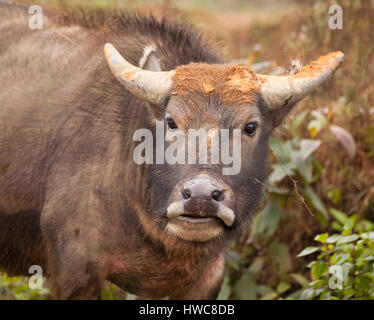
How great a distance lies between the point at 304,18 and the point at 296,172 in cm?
357

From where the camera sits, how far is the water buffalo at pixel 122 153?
374cm

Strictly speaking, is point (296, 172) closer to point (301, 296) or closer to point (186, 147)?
point (301, 296)

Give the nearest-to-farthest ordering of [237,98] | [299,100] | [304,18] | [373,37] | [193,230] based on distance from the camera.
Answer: [193,230], [237,98], [299,100], [373,37], [304,18]

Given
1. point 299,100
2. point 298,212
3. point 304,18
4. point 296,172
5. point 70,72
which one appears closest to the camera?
point 299,100

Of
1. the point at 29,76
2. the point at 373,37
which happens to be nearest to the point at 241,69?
the point at 29,76

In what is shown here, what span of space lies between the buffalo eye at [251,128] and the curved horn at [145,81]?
1.82 ft

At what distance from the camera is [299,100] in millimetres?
4012

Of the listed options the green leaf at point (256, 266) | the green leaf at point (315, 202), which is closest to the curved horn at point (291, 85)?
the green leaf at point (315, 202)

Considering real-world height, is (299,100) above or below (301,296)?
above

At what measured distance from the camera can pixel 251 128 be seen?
A: 3.85m

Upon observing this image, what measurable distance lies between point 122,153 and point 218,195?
A: 974 mm

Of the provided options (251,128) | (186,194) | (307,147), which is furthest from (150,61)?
(307,147)

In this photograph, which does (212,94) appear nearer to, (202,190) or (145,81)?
(145,81)
